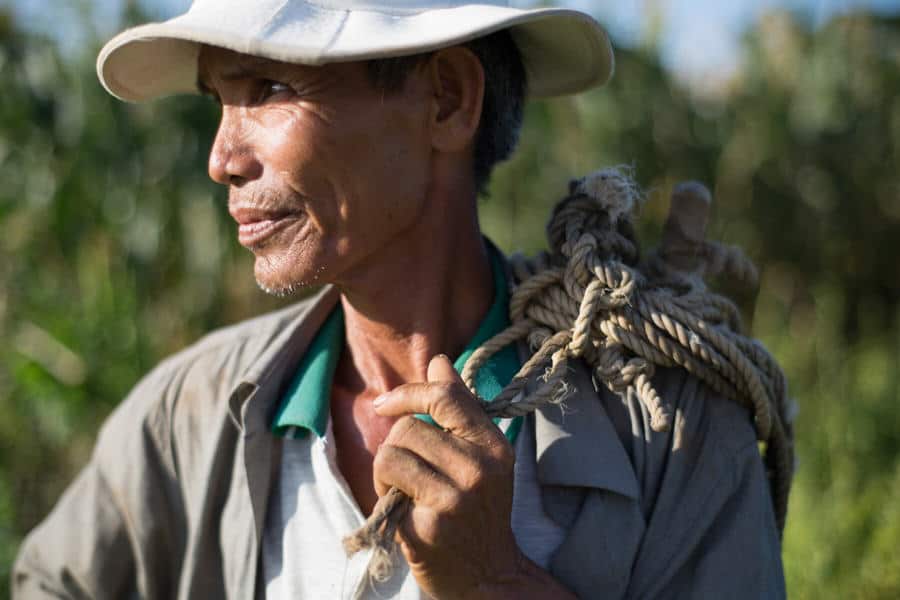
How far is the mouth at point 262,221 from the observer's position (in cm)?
201

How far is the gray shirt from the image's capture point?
76.0 inches

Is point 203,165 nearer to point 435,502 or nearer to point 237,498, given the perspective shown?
point 237,498

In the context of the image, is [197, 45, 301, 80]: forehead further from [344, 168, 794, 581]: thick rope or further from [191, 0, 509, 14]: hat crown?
[344, 168, 794, 581]: thick rope

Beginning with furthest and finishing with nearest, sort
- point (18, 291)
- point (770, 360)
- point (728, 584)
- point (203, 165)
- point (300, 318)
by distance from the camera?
point (203, 165)
point (18, 291)
point (300, 318)
point (770, 360)
point (728, 584)

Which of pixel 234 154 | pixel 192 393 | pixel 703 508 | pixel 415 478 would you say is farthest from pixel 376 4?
pixel 703 508

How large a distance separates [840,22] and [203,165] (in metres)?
4.55

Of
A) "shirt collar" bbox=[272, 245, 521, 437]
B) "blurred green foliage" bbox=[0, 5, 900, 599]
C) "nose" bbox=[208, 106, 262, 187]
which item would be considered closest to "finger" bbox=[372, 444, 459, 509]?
"shirt collar" bbox=[272, 245, 521, 437]

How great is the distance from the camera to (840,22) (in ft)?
23.9

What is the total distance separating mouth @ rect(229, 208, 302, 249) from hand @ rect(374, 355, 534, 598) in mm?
446

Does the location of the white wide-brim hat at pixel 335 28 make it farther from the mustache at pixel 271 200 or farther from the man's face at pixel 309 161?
the mustache at pixel 271 200

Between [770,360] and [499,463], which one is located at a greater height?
[499,463]

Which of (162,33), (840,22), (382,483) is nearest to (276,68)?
(162,33)

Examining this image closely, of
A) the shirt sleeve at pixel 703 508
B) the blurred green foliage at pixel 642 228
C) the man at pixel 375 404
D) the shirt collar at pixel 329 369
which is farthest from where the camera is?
the blurred green foliage at pixel 642 228

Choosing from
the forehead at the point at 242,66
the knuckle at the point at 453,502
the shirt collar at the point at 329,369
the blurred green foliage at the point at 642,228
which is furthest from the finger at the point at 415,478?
the blurred green foliage at the point at 642,228
